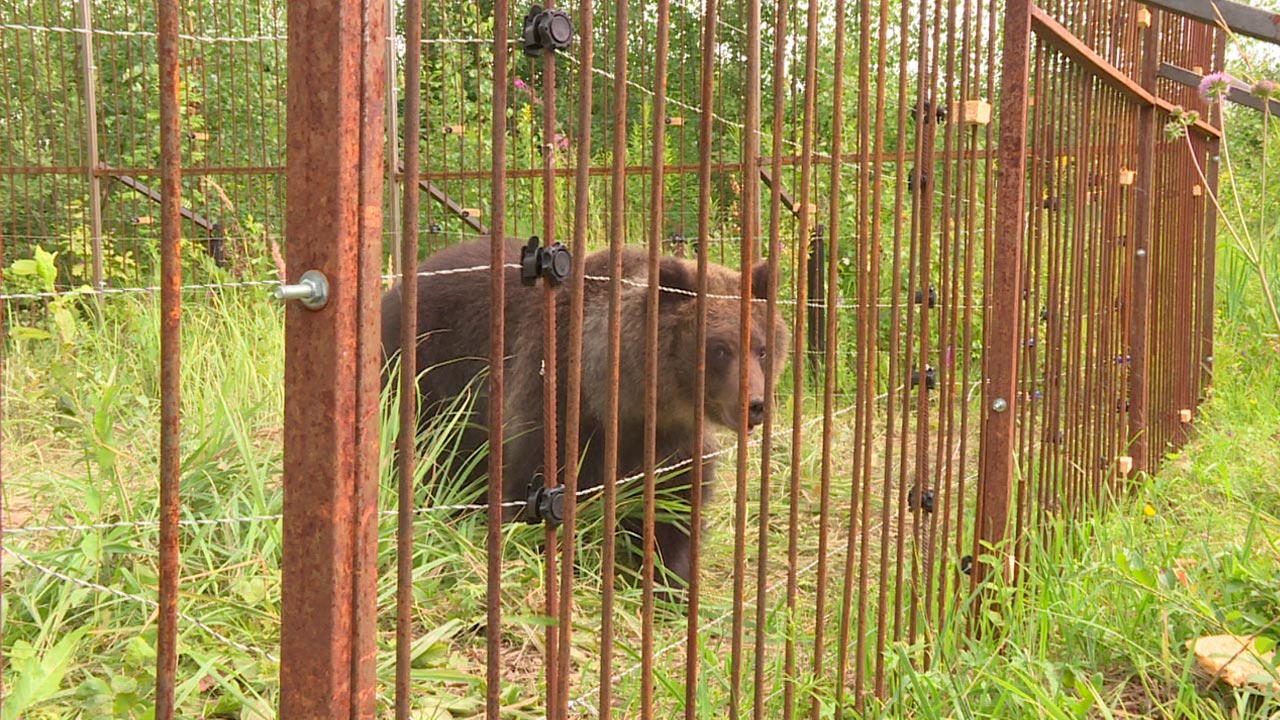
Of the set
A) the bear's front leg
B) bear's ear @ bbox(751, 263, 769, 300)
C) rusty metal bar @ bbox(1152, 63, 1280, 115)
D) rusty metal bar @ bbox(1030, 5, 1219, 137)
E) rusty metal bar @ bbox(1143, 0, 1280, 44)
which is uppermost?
rusty metal bar @ bbox(1152, 63, 1280, 115)

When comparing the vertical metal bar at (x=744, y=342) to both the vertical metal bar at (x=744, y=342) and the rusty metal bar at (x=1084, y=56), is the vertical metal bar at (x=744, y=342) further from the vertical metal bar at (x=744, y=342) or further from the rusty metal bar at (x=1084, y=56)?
the rusty metal bar at (x=1084, y=56)

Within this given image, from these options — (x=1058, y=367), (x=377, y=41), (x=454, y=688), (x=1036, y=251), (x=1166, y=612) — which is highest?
(x=377, y=41)

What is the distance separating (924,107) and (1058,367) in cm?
156

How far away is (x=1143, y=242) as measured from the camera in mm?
5738

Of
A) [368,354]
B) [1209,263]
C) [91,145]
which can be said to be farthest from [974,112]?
[91,145]

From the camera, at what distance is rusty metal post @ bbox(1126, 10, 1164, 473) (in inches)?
223

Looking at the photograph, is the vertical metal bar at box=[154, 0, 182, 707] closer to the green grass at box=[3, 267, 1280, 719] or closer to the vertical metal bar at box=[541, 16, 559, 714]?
the vertical metal bar at box=[541, 16, 559, 714]

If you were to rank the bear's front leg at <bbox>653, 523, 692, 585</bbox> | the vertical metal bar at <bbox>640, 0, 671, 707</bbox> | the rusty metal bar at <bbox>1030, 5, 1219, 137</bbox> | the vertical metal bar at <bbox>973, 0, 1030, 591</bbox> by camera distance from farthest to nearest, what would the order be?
the bear's front leg at <bbox>653, 523, 692, 585</bbox> < the rusty metal bar at <bbox>1030, 5, 1219, 137</bbox> < the vertical metal bar at <bbox>973, 0, 1030, 591</bbox> < the vertical metal bar at <bbox>640, 0, 671, 707</bbox>

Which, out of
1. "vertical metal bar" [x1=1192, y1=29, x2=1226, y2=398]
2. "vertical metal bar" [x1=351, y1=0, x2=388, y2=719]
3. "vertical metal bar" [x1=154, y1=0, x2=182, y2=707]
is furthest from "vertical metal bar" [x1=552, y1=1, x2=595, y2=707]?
"vertical metal bar" [x1=1192, y1=29, x2=1226, y2=398]

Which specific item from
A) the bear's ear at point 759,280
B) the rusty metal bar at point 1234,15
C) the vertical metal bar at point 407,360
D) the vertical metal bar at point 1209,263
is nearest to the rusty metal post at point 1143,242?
the bear's ear at point 759,280

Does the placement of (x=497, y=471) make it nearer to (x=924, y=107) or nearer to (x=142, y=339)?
(x=924, y=107)

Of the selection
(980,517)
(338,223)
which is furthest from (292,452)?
(980,517)

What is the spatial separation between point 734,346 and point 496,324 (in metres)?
3.12

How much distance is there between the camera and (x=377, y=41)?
4.79 feet
